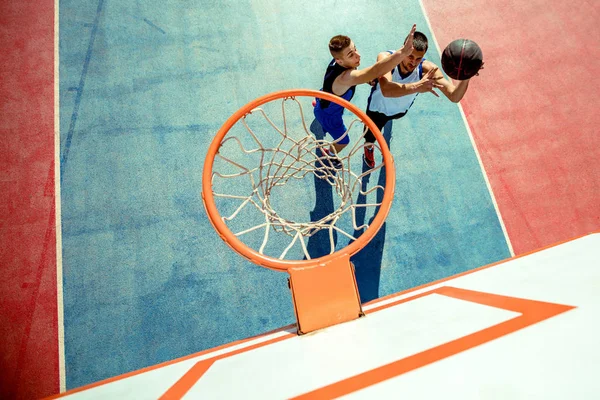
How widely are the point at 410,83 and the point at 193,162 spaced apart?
7.24ft

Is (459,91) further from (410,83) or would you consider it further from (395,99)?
(395,99)

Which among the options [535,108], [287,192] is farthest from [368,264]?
[535,108]

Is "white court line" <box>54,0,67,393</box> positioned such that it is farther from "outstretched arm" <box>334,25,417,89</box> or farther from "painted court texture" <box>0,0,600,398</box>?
"outstretched arm" <box>334,25,417,89</box>

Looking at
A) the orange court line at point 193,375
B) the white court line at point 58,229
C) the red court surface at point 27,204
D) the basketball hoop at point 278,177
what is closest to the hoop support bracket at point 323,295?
the orange court line at point 193,375

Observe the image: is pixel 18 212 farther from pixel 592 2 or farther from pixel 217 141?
pixel 592 2

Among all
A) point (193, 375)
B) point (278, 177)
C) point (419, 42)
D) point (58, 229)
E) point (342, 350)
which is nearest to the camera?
point (342, 350)

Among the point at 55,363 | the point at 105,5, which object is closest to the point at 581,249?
the point at 55,363

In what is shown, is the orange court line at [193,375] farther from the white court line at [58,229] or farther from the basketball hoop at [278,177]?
the white court line at [58,229]

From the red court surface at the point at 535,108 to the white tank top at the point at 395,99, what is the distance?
4.54 ft

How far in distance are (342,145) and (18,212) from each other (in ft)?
10.6

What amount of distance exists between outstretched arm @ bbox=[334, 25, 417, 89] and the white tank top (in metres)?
0.42

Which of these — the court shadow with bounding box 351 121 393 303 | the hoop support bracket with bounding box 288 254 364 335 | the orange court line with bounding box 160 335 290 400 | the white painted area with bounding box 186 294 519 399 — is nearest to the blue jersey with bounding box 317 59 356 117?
the court shadow with bounding box 351 121 393 303

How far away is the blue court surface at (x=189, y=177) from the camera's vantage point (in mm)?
3420

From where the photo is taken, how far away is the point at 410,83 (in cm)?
299
